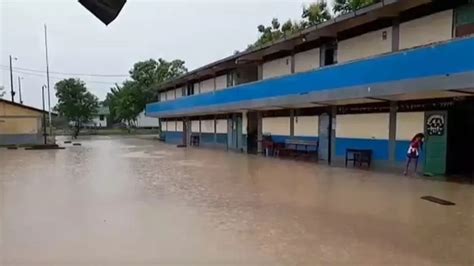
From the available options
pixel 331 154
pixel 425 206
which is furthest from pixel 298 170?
pixel 425 206

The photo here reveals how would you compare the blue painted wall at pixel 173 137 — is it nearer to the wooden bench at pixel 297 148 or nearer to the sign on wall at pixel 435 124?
the wooden bench at pixel 297 148

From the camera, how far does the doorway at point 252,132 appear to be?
24094 millimetres

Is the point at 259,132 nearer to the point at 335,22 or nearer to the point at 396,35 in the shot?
the point at 335,22

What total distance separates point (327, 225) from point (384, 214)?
133cm

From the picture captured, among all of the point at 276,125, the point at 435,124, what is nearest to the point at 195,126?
the point at 276,125

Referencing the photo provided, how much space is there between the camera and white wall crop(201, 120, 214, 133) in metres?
30.3

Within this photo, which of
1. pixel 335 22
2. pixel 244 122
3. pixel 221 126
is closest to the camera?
pixel 335 22

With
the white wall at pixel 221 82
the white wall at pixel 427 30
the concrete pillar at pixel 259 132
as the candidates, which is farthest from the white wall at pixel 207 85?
the white wall at pixel 427 30

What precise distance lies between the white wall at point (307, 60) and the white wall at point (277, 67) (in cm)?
80

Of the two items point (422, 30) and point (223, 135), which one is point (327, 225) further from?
point (223, 135)

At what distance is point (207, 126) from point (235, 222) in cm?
2448

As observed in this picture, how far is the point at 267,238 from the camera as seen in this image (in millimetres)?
5770

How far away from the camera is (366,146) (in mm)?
15297

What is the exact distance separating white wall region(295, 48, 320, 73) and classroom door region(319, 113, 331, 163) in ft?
6.93
